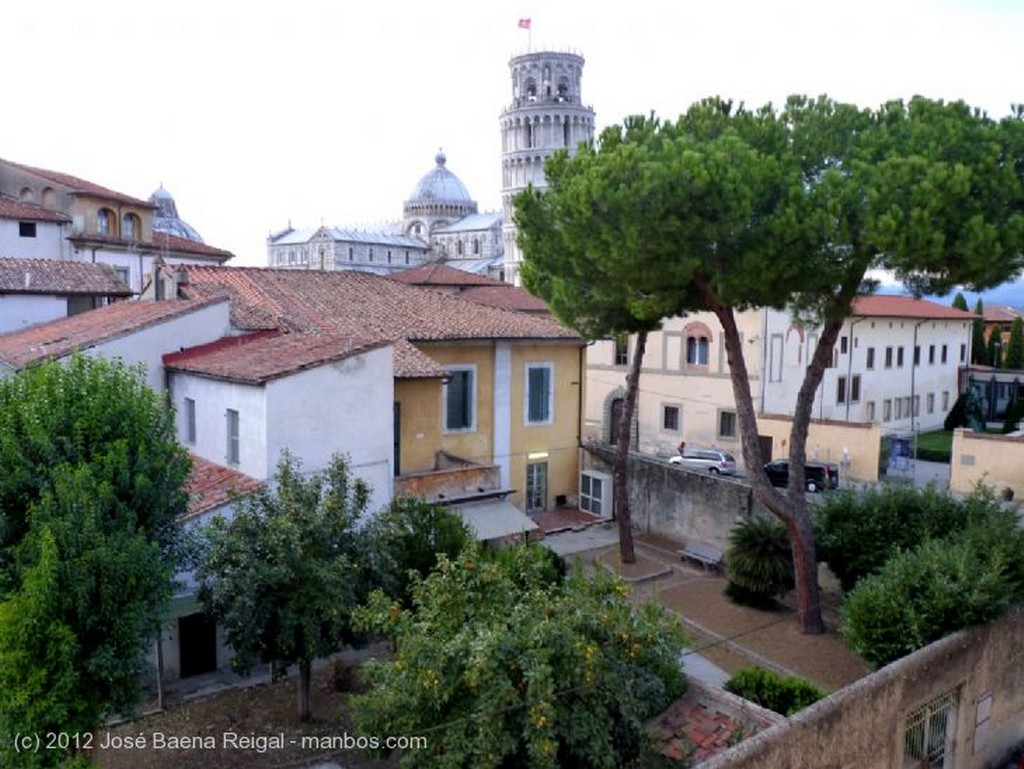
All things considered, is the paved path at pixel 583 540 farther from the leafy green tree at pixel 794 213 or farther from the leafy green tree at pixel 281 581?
the leafy green tree at pixel 281 581

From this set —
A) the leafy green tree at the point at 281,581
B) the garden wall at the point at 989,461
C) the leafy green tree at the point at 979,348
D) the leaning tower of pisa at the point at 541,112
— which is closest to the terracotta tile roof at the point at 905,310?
the leafy green tree at the point at 979,348

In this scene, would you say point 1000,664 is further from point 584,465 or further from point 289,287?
point 289,287

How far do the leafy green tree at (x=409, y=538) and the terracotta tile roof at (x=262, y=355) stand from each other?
3136 millimetres

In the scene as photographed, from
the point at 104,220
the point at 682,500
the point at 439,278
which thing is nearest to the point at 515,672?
the point at 682,500

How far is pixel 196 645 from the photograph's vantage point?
49.4 ft

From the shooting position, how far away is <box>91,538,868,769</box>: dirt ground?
12.1m

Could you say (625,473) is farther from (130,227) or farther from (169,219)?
(169,219)

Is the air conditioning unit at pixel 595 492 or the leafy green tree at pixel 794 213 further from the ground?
the leafy green tree at pixel 794 213

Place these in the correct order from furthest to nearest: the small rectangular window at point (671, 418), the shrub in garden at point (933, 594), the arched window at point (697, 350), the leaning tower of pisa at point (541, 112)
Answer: the leaning tower of pisa at point (541, 112) → the small rectangular window at point (671, 418) → the arched window at point (697, 350) → the shrub in garden at point (933, 594)

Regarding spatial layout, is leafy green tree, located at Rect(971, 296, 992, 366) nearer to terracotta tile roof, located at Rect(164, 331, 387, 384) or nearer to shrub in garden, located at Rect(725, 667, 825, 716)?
shrub in garden, located at Rect(725, 667, 825, 716)

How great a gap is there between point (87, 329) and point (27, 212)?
2311 centimetres

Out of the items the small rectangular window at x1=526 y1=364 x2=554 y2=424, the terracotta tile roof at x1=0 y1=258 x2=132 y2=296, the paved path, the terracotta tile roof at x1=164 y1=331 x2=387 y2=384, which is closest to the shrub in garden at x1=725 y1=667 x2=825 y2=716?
the paved path

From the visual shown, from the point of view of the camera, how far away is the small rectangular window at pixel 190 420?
1783 centimetres

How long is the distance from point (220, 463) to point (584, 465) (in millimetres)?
12267
